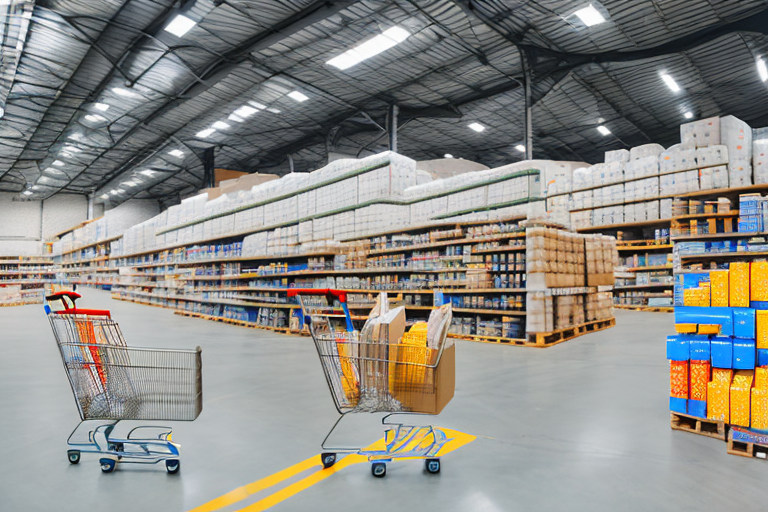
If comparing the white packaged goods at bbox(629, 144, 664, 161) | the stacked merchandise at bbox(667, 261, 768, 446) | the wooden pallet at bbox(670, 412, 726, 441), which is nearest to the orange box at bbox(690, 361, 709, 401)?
the stacked merchandise at bbox(667, 261, 768, 446)

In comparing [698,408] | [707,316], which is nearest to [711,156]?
[707,316]

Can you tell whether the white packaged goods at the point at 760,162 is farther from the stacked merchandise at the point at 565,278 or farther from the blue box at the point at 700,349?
the blue box at the point at 700,349

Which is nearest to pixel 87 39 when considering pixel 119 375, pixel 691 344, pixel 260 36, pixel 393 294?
pixel 260 36

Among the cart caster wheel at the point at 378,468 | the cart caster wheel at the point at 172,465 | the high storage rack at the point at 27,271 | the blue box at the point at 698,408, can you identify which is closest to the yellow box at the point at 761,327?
the blue box at the point at 698,408

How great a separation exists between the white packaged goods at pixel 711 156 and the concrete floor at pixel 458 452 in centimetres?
784

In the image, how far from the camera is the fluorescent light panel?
609 inches

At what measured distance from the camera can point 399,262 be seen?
930 centimetres

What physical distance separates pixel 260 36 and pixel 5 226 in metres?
31.8

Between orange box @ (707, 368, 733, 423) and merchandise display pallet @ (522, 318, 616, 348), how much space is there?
3989 millimetres

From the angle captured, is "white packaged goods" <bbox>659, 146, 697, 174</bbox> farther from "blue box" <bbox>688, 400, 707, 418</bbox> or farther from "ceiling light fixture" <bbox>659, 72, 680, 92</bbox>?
"blue box" <bbox>688, 400, 707, 418</bbox>

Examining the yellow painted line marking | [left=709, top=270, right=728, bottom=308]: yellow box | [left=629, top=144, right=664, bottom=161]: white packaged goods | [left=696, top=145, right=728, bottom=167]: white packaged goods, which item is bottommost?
the yellow painted line marking

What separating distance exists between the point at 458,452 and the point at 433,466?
1.16 ft

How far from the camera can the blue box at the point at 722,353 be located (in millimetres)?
3002

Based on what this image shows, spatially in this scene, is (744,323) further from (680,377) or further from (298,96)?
(298,96)
